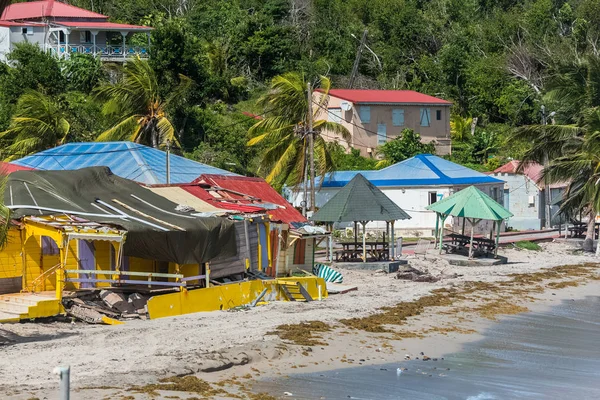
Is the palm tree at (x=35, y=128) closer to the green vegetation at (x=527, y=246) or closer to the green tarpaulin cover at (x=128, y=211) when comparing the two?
the green tarpaulin cover at (x=128, y=211)

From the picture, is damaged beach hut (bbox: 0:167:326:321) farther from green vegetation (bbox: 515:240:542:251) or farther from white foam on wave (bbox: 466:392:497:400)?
green vegetation (bbox: 515:240:542:251)

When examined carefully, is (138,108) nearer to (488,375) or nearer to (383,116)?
(383,116)

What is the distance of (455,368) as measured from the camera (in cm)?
1831

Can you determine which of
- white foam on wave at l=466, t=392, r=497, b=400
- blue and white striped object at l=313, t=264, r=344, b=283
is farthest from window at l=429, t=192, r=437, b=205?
white foam on wave at l=466, t=392, r=497, b=400

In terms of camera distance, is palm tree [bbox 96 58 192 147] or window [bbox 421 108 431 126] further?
window [bbox 421 108 431 126]

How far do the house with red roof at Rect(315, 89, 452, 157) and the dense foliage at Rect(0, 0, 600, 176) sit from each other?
6.37 feet

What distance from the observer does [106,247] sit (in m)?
23.0

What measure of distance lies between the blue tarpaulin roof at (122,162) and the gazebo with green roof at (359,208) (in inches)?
171

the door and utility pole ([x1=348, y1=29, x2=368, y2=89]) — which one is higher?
utility pole ([x1=348, y1=29, x2=368, y2=89])

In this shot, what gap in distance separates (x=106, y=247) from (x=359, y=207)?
1220 cm

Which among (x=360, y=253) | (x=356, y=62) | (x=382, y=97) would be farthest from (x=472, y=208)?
(x=356, y=62)

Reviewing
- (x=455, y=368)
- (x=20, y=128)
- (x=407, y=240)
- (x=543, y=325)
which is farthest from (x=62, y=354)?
(x=407, y=240)

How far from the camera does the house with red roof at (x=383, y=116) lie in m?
57.8

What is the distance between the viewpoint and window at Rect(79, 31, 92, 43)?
202ft
